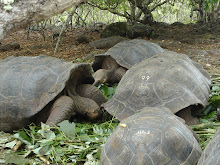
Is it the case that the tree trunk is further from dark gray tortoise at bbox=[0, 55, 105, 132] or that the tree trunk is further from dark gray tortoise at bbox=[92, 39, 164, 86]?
dark gray tortoise at bbox=[92, 39, 164, 86]

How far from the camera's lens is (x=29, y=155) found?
8.08ft

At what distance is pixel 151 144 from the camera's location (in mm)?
1701

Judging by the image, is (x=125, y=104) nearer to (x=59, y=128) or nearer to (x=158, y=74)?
(x=158, y=74)

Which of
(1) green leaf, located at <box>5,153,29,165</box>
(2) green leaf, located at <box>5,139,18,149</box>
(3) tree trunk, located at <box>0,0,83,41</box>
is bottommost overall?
(2) green leaf, located at <box>5,139,18,149</box>

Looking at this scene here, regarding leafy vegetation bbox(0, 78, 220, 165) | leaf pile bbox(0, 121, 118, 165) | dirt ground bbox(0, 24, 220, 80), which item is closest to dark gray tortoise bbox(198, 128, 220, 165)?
leafy vegetation bbox(0, 78, 220, 165)

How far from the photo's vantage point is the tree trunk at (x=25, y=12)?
8.66 ft

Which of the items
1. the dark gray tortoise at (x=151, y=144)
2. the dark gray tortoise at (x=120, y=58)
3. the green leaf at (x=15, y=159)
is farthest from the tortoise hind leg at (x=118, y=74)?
the dark gray tortoise at (x=151, y=144)

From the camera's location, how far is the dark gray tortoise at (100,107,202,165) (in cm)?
168

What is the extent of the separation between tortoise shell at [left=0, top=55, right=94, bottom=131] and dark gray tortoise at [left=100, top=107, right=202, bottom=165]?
4.32 ft

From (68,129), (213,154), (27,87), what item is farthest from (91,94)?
(213,154)

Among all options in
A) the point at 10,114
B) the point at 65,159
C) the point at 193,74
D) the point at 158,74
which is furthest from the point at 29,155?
the point at 193,74

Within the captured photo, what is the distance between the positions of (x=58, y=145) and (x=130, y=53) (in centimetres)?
263

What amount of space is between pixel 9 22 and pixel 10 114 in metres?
0.95

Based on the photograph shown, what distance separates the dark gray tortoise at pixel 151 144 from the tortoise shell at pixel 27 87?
51.8 inches
